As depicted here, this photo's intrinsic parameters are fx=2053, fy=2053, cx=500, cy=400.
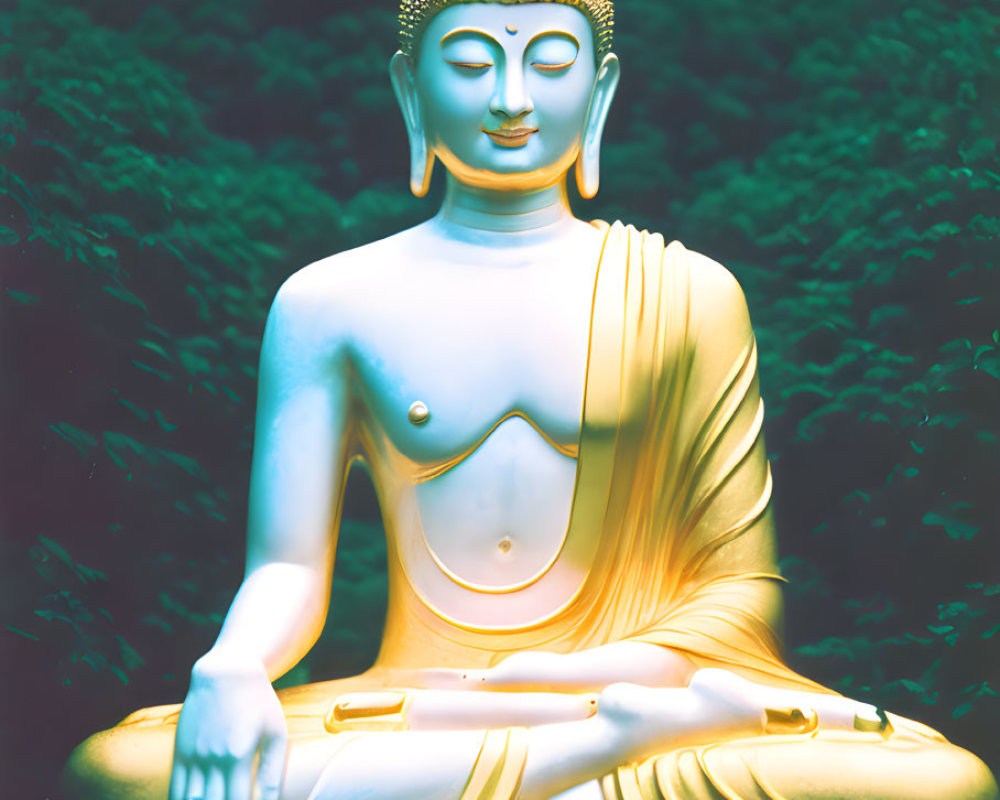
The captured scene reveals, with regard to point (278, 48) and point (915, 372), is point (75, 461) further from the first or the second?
point (915, 372)

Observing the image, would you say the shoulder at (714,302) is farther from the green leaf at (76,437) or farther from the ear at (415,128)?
the green leaf at (76,437)

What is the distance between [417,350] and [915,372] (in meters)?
1.78

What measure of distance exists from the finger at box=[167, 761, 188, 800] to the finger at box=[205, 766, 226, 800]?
0.19 feet

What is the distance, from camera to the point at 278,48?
6.20 m

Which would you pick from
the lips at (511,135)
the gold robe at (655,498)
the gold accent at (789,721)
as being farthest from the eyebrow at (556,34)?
the gold accent at (789,721)

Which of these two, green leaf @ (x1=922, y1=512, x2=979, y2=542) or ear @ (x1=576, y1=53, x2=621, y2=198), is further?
green leaf @ (x1=922, y1=512, x2=979, y2=542)

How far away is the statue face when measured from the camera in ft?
16.2

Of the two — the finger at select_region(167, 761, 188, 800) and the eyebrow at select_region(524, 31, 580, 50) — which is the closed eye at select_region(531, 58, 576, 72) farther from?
the finger at select_region(167, 761, 188, 800)

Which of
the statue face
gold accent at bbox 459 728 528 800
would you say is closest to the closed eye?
the statue face

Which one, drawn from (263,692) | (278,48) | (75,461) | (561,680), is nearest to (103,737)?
(263,692)

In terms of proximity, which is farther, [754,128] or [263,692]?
[754,128]

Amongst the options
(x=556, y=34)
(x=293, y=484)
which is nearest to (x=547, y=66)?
(x=556, y=34)

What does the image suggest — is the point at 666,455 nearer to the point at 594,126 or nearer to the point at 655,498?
the point at 655,498

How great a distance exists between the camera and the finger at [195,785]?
4258 mm
